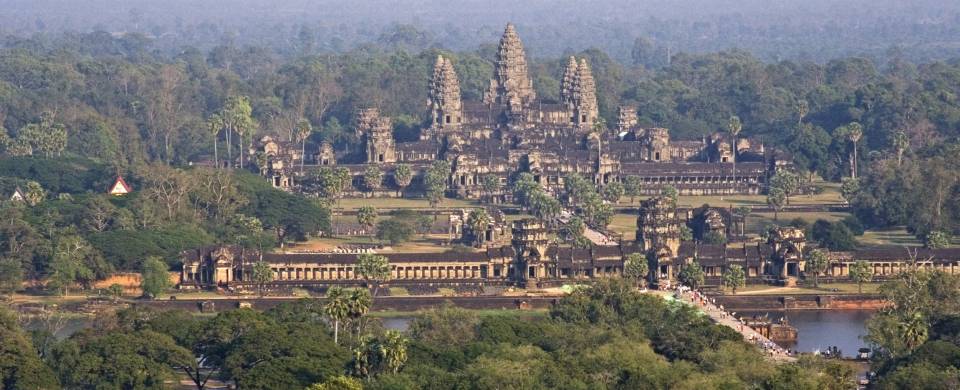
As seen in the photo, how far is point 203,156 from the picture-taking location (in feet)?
470

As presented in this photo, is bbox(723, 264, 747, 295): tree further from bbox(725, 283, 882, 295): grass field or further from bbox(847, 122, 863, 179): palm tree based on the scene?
bbox(847, 122, 863, 179): palm tree

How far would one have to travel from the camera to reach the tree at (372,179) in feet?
420

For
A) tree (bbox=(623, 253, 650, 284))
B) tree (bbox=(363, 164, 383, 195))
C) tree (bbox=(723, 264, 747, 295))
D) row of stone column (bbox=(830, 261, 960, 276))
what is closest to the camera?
tree (bbox=(723, 264, 747, 295))

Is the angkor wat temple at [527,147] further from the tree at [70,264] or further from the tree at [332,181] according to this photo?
the tree at [70,264]

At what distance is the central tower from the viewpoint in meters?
147

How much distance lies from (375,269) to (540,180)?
115 feet

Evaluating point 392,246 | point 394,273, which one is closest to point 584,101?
point 392,246

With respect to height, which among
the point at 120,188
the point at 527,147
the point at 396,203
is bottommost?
the point at 396,203

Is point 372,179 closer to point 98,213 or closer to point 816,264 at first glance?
point 98,213

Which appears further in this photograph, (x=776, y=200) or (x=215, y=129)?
(x=215, y=129)

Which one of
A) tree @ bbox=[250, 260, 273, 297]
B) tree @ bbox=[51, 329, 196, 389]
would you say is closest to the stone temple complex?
tree @ bbox=[250, 260, 273, 297]

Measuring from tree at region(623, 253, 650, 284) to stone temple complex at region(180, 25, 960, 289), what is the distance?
1.95 feet

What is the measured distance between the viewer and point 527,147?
136m

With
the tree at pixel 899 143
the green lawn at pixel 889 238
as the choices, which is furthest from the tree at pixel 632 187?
the green lawn at pixel 889 238
